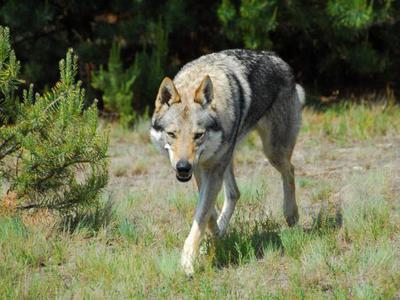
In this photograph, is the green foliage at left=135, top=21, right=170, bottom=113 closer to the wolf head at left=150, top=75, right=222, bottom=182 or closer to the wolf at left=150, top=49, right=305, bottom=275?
the wolf at left=150, top=49, right=305, bottom=275

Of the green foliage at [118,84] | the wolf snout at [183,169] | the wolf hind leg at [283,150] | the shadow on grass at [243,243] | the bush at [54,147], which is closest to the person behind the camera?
the wolf snout at [183,169]

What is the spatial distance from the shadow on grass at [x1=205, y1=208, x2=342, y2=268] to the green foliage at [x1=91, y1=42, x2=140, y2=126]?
4192 millimetres

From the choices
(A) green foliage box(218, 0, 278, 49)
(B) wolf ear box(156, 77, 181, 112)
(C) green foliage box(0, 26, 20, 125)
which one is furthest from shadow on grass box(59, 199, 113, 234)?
(A) green foliage box(218, 0, 278, 49)

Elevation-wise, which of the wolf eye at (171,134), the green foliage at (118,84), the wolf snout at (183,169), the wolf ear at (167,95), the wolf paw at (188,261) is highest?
the wolf ear at (167,95)

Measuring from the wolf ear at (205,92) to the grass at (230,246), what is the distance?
1045 millimetres

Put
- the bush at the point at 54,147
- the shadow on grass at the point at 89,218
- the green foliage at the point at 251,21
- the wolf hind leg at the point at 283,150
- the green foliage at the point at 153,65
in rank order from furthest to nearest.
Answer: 1. the green foliage at the point at 153,65
2. the green foliage at the point at 251,21
3. the wolf hind leg at the point at 283,150
4. the shadow on grass at the point at 89,218
5. the bush at the point at 54,147

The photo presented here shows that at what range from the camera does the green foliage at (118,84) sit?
985 cm

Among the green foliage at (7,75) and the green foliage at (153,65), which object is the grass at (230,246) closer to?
the green foliage at (7,75)

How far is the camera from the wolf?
5129mm

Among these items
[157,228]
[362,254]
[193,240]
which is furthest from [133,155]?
[362,254]

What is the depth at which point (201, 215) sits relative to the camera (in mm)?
5348

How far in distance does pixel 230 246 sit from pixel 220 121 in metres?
0.92

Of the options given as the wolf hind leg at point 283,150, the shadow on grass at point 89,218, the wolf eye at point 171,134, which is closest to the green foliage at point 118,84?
the wolf hind leg at point 283,150

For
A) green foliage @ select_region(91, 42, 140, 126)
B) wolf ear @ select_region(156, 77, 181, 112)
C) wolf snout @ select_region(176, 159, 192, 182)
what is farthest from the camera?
green foliage @ select_region(91, 42, 140, 126)
